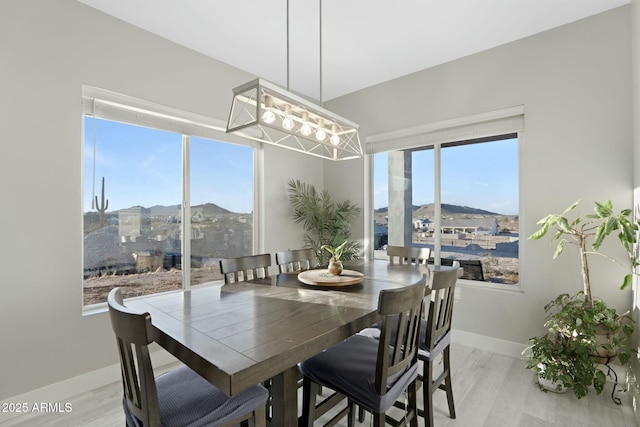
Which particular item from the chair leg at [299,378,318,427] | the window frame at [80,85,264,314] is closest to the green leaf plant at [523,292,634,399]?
the chair leg at [299,378,318,427]

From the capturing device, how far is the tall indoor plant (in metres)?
4.07

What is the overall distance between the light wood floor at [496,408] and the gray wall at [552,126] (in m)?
0.65

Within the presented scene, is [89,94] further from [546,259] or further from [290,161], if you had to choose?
[546,259]

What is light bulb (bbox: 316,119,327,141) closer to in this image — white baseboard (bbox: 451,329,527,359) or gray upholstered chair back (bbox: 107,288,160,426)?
gray upholstered chair back (bbox: 107,288,160,426)

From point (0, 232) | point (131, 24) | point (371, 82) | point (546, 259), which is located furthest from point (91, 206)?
point (546, 259)

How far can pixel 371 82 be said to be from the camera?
389cm

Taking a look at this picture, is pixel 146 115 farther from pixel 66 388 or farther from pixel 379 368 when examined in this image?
pixel 379 368

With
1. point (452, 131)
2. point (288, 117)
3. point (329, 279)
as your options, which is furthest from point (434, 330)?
point (452, 131)

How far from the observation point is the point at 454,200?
3.50m

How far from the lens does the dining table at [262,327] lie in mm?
1048

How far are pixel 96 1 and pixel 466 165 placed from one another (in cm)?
365

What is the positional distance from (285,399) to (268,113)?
59.0 inches

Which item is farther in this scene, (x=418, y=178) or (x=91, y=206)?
(x=418, y=178)

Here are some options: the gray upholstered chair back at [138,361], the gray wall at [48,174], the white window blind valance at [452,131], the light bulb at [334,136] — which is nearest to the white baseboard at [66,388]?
the gray wall at [48,174]
